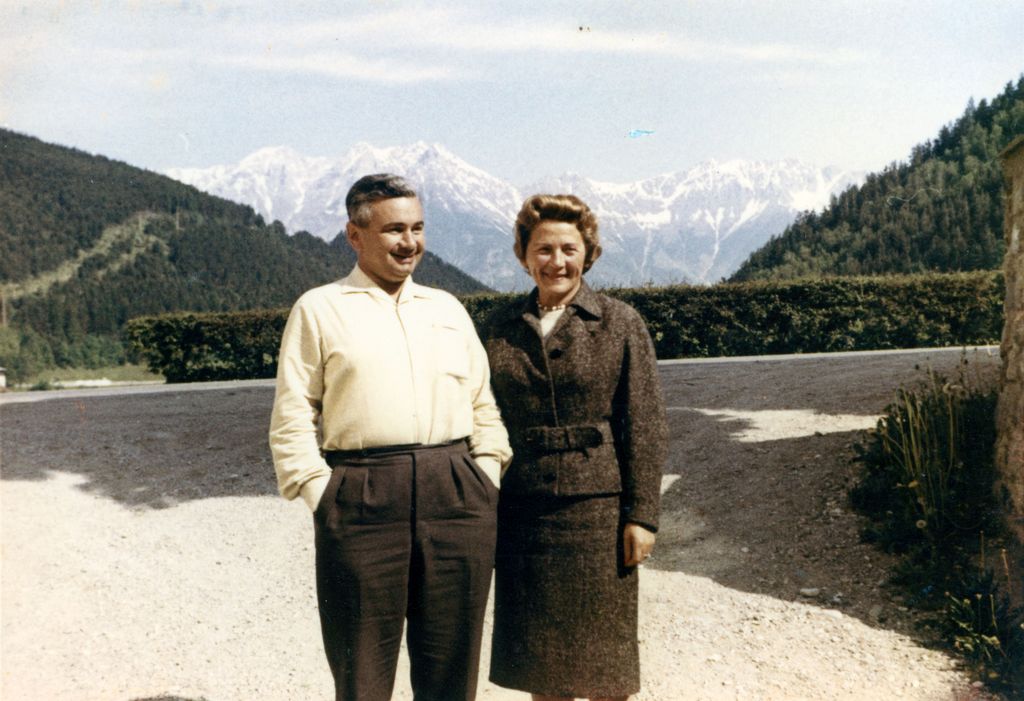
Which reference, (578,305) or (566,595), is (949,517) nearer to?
A: (566,595)

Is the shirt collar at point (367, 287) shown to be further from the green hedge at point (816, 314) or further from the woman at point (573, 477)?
the green hedge at point (816, 314)

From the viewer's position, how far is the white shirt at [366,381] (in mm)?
2682

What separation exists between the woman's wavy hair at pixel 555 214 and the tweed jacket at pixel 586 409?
237mm

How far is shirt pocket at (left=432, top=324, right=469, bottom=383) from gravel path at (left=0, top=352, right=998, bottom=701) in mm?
2069

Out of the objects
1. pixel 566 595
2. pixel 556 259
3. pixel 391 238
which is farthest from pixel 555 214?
pixel 566 595

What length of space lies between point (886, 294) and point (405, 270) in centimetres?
1664

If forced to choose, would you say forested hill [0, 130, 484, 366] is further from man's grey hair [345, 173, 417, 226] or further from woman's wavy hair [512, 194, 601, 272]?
man's grey hair [345, 173, 417, 226]

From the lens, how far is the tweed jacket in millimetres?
2914

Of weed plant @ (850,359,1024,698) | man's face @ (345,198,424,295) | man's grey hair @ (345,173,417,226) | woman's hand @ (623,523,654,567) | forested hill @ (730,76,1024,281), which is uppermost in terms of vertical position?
forested hill @ (730,76,1024,281)

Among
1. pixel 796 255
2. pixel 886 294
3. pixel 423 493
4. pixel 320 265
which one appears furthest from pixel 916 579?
pixel 320 265

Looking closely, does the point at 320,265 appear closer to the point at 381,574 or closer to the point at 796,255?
the point at 796,255

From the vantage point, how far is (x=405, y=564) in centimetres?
273

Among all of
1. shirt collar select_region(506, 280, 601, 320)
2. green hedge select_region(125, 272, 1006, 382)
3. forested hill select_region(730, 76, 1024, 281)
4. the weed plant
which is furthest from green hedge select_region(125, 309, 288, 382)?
forested hill select_region(730, 76, 1024, 281)

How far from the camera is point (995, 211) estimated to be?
33.7 meters
